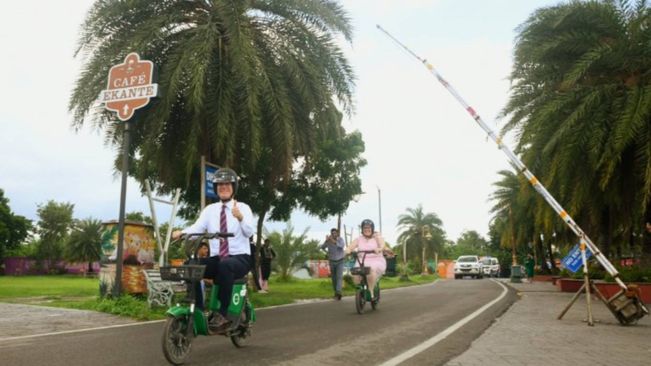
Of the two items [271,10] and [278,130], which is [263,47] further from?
[278,130]

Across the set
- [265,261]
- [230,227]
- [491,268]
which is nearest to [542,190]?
[230,227]

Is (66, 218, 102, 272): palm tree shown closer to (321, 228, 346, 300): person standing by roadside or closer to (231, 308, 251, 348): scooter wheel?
(321, 228, 346, 300): person standing by roadside

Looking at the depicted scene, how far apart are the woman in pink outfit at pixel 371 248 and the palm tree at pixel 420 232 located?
57.8 m

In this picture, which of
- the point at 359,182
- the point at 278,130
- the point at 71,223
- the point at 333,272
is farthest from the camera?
the point at 71,223

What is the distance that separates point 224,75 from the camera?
501 inches

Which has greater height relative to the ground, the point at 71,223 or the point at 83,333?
the point at 71,223

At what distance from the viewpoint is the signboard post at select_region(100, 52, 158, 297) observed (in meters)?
11.5

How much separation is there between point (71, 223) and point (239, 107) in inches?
2390

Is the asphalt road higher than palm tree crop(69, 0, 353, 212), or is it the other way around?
palm tree crop(69, 0, 353, 212)

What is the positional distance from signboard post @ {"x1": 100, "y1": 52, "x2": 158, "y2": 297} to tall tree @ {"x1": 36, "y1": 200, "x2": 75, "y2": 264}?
189 feet

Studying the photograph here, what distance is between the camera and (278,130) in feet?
42.8

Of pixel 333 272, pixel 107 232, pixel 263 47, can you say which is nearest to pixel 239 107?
pixel 263 47

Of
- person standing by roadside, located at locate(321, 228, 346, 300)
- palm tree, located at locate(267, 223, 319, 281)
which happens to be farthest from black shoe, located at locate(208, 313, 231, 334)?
palm tree, located at locate(267, 223, 319, 281)

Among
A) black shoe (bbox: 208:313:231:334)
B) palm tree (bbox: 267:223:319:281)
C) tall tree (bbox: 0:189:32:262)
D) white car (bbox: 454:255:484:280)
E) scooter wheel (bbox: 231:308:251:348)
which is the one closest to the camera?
black shoe (bbox: 208:313:231:334)
